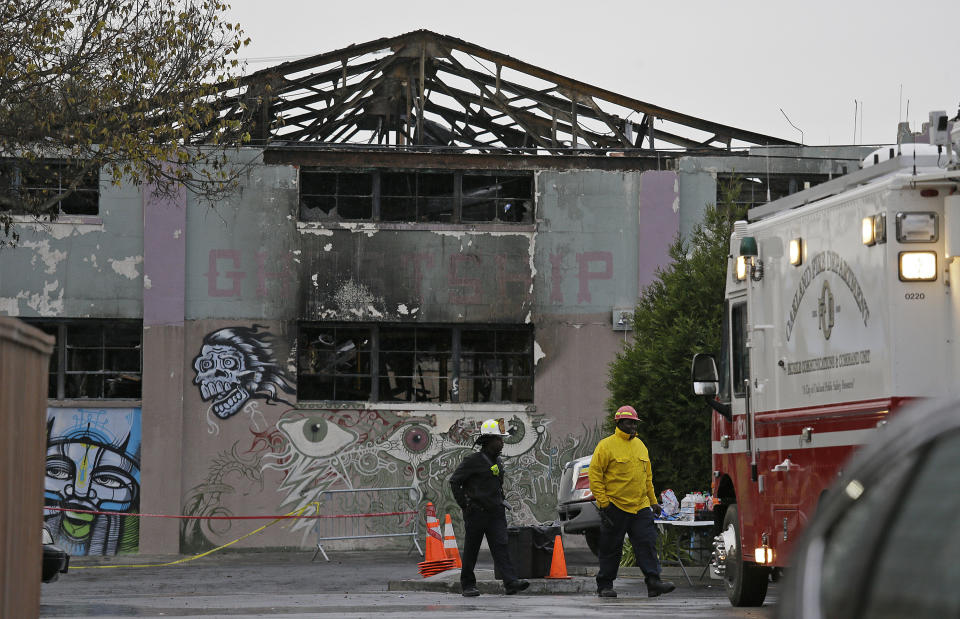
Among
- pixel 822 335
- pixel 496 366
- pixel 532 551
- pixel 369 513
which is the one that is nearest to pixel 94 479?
pixel 369 513

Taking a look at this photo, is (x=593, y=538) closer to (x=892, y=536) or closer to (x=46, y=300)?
(x=46, y=300)

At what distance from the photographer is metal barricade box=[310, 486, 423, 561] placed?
960 inches

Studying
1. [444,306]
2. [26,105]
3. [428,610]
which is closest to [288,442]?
[444,306]

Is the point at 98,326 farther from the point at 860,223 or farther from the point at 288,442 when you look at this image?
the point at 860,223

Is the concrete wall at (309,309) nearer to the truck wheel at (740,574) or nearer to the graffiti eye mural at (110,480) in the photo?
the graffiti eye mural at (110,480)

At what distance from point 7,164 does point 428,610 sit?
39.5ft

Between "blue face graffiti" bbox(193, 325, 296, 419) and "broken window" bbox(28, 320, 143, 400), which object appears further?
"broken window" bbox(28, 320, 143, 400)

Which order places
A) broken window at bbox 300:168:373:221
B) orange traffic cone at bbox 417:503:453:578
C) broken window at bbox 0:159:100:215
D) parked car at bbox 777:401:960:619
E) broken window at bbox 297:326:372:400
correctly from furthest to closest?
1. broken window at bbox 300:168:373:221
2. broken window at bbox 297:326:372:400
3. broken window at bbox 0:159:100:215
4. orange traffic cone at bbox 417:503:453:578
5. parked car at bbox 777:401:960:619

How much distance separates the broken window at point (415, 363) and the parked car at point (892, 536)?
2200cm

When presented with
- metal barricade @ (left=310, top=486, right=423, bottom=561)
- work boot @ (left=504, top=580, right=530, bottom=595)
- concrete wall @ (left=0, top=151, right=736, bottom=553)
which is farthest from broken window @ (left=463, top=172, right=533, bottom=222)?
work boot @ (left=504, top=580, right=530, bottom=595)

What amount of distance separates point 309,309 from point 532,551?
984cm

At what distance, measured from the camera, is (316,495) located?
24.5 m

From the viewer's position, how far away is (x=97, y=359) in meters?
24.8

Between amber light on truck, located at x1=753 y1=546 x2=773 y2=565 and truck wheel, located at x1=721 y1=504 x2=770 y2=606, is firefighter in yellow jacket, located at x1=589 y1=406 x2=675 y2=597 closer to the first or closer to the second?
truck wheel, located at x1=721 y1=504 x2=770 y2=606
